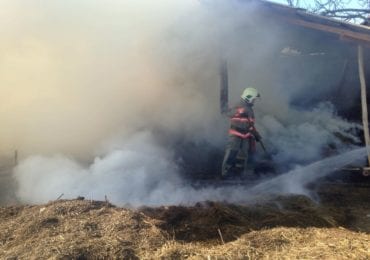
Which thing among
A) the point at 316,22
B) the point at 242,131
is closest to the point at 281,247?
the point at 242,131

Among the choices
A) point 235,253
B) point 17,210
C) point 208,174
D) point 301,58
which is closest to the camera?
point 235,253

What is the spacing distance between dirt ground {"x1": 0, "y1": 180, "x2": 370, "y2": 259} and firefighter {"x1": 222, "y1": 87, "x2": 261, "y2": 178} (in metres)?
1.66

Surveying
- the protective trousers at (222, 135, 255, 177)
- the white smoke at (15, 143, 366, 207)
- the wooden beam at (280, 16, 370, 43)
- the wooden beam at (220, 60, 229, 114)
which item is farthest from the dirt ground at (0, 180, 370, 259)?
the wooden beam at (280, 16, 370, 43)

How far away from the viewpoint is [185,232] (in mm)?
6531

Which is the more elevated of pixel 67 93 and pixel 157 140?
pixel 67 93

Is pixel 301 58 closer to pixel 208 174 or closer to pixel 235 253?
pixel 208 174

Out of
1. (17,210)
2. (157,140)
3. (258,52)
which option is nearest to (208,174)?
(157,140)

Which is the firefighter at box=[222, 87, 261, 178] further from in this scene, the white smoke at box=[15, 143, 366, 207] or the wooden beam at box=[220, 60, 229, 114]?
the white smoke at box=[15, 143, 366, 207]

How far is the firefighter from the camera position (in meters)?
9.55

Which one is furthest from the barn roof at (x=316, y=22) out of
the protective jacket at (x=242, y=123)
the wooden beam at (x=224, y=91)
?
the protective jacket at (x=242, y=123)

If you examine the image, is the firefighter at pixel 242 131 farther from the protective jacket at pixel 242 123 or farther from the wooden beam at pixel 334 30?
the wooden beam at pixel 334 30

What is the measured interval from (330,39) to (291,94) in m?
2.70

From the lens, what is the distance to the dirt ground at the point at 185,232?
551cm

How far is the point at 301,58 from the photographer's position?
1273 centimetres
